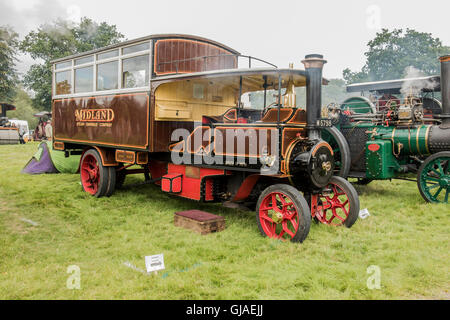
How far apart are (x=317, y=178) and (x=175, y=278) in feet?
7.07

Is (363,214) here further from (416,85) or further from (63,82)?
(63,82)

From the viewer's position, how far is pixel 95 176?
24.1 ft

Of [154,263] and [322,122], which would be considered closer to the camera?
[154,263]

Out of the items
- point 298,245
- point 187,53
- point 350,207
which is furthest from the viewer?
point 187,53

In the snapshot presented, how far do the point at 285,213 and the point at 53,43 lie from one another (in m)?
29.7

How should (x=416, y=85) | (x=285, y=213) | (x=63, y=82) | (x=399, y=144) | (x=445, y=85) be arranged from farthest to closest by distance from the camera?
(x=416, y=85)
(x=63, y=82)
(x=399, y=144)
(x=445, y=85)
(x=285, y=213)

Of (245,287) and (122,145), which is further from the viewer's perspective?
(122,145)

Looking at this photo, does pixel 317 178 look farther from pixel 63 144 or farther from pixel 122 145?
pixel 63 144

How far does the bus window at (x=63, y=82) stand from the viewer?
26.2 ft

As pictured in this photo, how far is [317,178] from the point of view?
4.65 meters

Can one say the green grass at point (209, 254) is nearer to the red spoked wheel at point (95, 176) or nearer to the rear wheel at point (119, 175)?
the red spoked wheel at point (95, 176)

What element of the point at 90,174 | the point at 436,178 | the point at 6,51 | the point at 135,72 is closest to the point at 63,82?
the point at 90,174

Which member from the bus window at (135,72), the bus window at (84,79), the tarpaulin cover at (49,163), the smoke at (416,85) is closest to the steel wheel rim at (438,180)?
the smoke at (416,85)

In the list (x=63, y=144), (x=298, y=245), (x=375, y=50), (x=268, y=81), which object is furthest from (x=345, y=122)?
(x=375, y=50)
